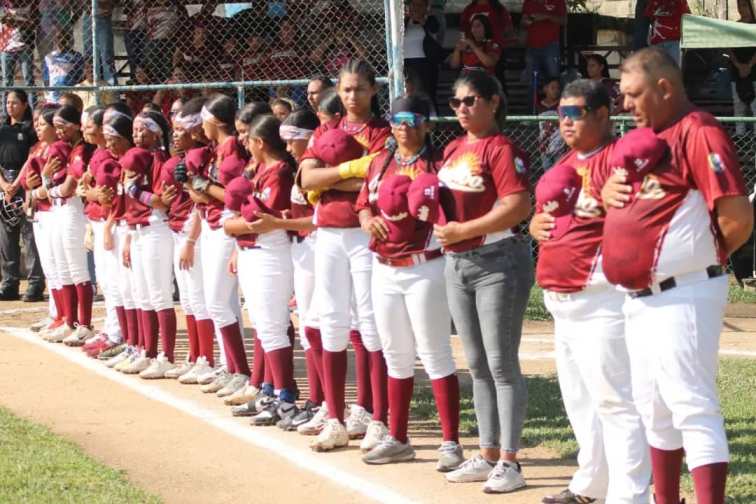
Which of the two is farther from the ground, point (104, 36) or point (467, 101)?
point (104, 36)

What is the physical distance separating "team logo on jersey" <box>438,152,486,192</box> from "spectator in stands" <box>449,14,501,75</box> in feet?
33.8

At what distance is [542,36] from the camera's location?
16969mm

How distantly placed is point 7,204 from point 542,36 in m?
6.90

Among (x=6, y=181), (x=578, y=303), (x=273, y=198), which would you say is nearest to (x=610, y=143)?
(x=578, y=303)

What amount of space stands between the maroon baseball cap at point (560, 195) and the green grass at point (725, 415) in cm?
149

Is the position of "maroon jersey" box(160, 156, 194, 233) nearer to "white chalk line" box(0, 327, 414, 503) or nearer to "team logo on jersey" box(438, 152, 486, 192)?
"white chalk line" box(0, 327, 414, 503)

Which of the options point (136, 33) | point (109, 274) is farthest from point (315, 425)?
point (136, 33)

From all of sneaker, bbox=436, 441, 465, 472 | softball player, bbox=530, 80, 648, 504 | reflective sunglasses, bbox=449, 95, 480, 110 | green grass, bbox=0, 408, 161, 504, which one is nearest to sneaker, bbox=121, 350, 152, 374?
green grass, bbox=0, 408, 161, 504

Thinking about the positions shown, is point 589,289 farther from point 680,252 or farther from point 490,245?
point 490,245

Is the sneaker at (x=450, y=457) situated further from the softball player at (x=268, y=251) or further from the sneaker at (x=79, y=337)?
the sneaker at (x=79, y=337)

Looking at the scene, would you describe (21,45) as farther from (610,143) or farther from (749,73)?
(610,143)

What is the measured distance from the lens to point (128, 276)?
10.2m

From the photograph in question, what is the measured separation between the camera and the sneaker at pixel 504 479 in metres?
6.26

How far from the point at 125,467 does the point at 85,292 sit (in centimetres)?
450
